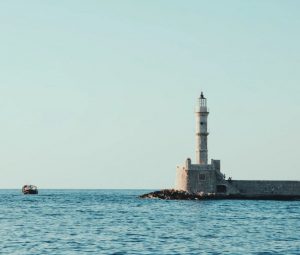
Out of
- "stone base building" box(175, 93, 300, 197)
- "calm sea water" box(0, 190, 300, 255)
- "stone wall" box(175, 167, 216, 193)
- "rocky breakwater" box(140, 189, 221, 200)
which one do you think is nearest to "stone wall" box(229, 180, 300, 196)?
"stone base building" box(175, 93, 300, 197)

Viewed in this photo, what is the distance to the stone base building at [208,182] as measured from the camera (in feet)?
346

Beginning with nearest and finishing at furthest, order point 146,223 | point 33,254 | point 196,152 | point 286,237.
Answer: point 33,254
point 286,237
point 146,223
point 196,152

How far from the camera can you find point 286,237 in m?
53.4

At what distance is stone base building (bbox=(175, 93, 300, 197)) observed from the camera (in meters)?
105

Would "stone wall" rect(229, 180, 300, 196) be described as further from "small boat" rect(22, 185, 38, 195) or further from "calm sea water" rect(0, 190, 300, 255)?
"small boat" rect(22, 185, 38, 195)

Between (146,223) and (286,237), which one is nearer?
(286,237)

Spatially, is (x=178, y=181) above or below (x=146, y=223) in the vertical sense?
above

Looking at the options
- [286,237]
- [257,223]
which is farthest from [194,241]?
[257,223]

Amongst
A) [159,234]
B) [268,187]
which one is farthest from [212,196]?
[159,234]

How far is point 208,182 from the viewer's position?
10575 cm

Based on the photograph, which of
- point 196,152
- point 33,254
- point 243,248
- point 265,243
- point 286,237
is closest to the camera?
point 33,254

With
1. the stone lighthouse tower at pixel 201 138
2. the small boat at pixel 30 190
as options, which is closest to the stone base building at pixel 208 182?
the stone lighthouse tower at pixel 201 138

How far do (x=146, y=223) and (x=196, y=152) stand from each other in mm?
41751

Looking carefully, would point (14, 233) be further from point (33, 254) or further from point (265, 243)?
point (265, 243)
